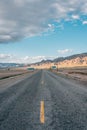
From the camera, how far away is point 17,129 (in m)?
5.89

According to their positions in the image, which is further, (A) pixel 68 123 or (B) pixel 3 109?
(B) pixel 3 109

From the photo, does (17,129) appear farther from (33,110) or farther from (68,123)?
(33,110)

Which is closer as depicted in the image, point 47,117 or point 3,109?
point 47,117

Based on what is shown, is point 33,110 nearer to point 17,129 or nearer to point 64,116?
point 64,116

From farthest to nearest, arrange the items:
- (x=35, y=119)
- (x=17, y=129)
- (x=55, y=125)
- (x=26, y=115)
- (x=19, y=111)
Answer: (x=19, y=111)
(x=26, y=115)
(x=35, y=119)
(x=55, y=125)
(x=17, y=129)

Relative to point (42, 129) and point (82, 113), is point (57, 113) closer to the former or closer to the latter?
point (82, 113)

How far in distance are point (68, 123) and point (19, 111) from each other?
2.56 metres

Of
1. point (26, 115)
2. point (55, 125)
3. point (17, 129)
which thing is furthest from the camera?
point (26, 115)

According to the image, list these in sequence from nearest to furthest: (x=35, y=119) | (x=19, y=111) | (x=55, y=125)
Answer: (x=55, y=125)
(x=35, y=119)
(x=19, y=111)

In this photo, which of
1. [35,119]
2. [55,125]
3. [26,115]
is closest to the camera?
[55,125]

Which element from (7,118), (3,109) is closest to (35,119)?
(7,118)

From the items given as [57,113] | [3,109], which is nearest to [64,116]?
[57,113]

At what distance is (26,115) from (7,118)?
768 millimetres

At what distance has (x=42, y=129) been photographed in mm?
5910
